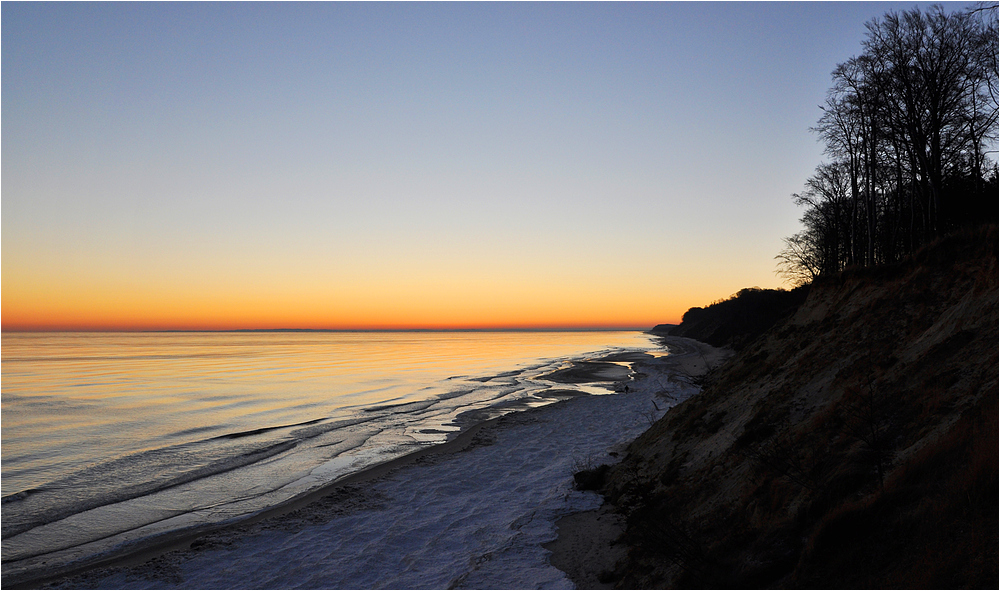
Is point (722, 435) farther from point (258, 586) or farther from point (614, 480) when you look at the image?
point (258, 586)

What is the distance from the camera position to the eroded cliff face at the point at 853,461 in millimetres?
5496

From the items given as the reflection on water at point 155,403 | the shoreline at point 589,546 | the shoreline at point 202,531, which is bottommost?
the reflection on water at point 155,403

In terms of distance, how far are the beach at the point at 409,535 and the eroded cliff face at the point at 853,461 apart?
1.56m

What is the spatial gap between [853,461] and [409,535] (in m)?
7.59

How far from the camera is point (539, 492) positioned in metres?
12.0

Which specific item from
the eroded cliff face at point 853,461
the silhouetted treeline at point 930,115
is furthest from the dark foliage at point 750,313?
the eroded cliff face at point 853,461

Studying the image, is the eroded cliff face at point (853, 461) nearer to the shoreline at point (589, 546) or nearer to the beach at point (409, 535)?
the shoreline at point (589, 546)

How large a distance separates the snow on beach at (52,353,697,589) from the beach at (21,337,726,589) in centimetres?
3

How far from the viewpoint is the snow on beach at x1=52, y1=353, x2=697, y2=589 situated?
8352mm

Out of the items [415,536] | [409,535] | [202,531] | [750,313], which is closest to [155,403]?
[202,531]

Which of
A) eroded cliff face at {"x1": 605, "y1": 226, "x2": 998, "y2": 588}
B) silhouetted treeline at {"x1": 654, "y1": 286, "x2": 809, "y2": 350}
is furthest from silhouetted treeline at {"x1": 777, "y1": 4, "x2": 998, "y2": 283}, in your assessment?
silhouetted treeline at {"x1": 654, "y1": 286, "x2": 809, "y2": 350}

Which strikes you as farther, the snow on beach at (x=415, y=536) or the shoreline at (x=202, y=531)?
the shoreline at (x=202, y=531)

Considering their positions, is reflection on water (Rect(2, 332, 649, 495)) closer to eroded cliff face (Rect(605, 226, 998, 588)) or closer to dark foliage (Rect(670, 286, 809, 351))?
eroded cliff face (Rect(605, 226, 998, 588))

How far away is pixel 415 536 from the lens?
9906mm
